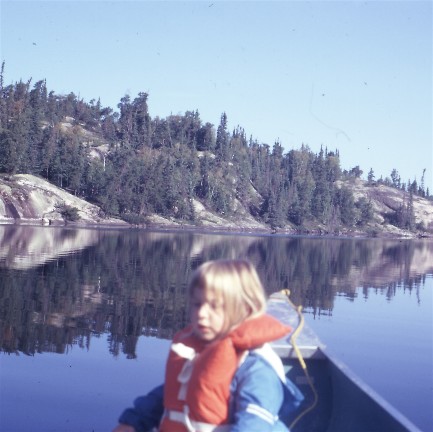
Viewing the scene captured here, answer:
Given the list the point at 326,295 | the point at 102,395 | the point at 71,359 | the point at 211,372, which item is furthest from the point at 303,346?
the point at 326,295

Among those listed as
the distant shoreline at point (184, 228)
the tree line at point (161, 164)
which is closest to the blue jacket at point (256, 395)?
the distant shoreline at point (184, 228)

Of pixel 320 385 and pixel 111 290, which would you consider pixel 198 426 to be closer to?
pixel 320 385

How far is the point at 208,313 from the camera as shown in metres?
3.17

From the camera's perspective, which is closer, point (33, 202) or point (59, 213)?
point (33, 202)

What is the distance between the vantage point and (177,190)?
3750 inches

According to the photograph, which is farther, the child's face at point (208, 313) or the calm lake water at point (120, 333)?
the calm lake water at point (120, 333)

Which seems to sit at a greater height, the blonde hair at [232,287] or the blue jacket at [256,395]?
the blonde hair at [232,287]

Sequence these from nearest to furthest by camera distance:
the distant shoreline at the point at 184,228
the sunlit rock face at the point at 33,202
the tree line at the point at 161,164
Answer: the distant shoreline at the point at 184,228, the sunlit rock face at the point at 33,202, the tree line at the point at 161,164

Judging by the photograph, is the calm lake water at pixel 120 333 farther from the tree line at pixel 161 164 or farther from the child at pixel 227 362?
the tree line at pixel 161 164

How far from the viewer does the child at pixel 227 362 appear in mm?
3125

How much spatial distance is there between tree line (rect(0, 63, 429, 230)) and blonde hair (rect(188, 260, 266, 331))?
69.6 m

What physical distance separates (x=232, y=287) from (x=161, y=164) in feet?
311

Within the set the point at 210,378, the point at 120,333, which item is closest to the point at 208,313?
the point at 210,378

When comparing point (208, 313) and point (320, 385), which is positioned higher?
point (208, 313)
